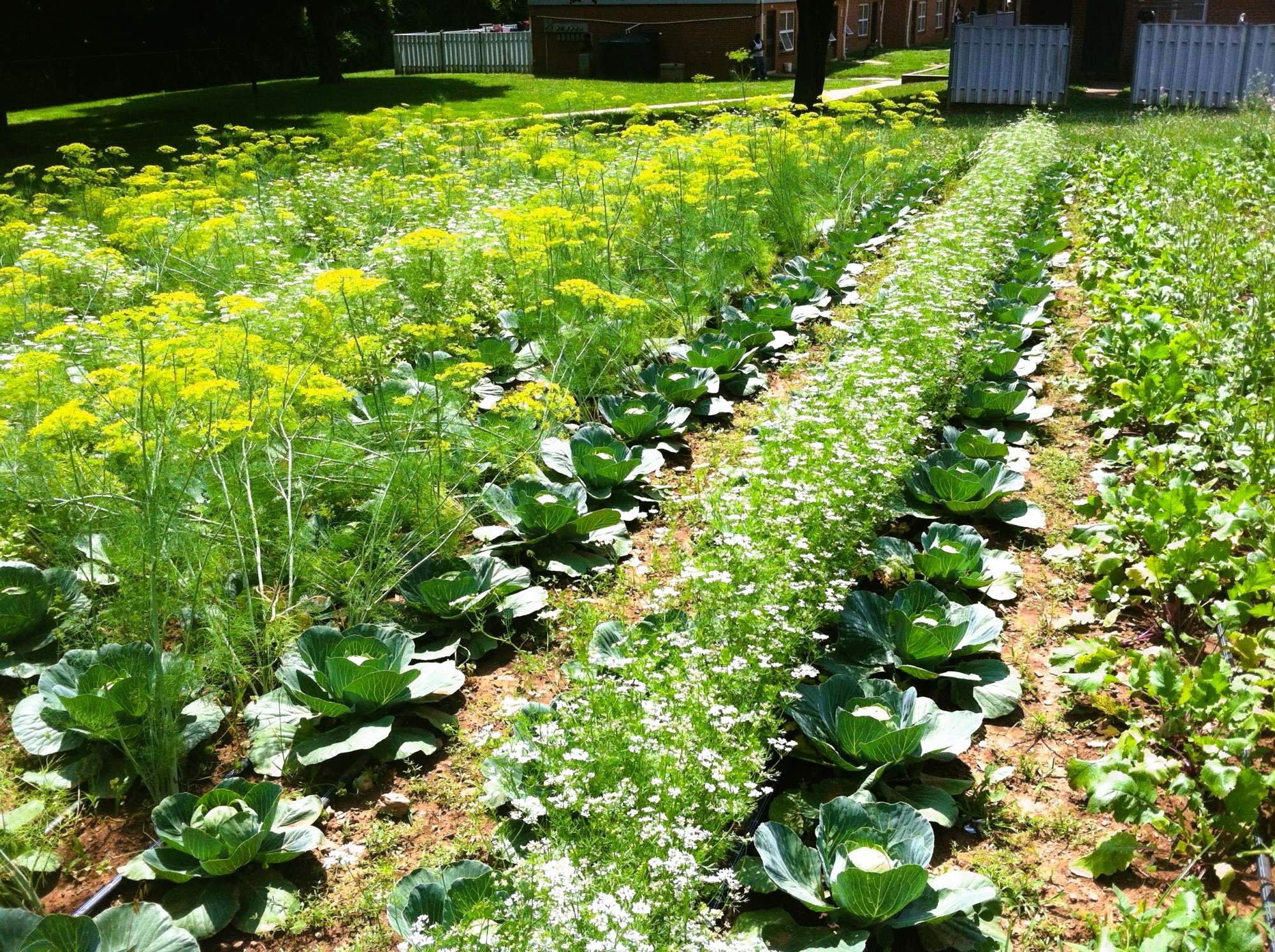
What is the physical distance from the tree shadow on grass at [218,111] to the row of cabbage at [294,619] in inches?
459

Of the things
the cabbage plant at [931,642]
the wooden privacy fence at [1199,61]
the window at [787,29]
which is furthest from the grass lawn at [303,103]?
the cabbage plant at [931,642]

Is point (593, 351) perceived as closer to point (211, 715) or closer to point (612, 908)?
point (211, 715)

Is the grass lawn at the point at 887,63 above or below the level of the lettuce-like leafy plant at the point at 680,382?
above

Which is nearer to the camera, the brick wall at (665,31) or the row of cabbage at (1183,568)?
the row of cabbage at (1183,568)

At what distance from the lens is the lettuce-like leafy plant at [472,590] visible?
4.37 metres

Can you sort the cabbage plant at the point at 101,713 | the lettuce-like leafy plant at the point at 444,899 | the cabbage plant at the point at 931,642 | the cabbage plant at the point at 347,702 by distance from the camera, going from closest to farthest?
the lettuce-like leafy plant at the point at 444,899 < the cabbage plant at the point at 101,713 < the cabbage plant at the point at 347,702 < the cabbage plant at the point at 931,642

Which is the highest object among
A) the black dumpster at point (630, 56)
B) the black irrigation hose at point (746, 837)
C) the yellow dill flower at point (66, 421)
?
the black dumpster at point (630, 56)

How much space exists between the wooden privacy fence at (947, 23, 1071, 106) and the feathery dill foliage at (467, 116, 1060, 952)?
1913 cm

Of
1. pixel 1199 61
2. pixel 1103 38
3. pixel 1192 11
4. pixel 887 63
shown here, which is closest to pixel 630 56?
pixel 887 63

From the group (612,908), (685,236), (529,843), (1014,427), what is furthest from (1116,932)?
(685,236)

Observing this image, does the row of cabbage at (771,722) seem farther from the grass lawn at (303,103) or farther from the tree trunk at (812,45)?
the tree trunk at (812,45)

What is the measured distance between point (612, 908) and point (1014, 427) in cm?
470

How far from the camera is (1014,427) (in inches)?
→ 245

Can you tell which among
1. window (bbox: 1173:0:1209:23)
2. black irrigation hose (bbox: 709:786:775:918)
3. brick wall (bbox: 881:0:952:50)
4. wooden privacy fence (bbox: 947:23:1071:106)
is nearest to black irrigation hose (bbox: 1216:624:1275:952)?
black irrigation hose (bbox: 709:786:775:918)
